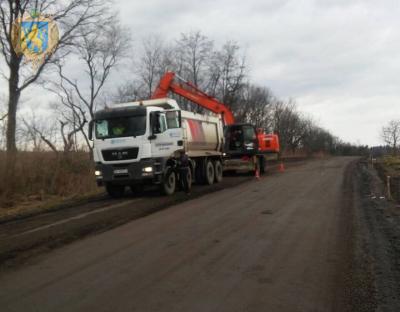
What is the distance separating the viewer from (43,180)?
19.5 m

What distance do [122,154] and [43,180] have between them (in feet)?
14.8

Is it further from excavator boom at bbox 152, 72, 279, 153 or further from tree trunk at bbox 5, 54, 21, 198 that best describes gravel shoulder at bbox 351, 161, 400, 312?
excavator boom at bbox 152, 72, 279, 153

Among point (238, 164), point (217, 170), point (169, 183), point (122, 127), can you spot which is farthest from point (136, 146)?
point (238, 164)

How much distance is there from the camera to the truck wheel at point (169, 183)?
17578mm

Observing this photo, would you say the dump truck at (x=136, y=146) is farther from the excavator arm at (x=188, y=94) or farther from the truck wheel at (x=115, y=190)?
the excavator arm at (x=188, y=94)

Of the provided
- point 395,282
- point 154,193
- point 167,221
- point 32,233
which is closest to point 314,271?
point 395,282

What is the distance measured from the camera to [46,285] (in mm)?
6590

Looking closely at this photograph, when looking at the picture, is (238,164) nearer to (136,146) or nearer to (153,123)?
(153,123)

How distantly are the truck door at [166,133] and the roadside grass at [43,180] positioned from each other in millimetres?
4291

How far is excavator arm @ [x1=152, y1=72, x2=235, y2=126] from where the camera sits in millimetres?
24984

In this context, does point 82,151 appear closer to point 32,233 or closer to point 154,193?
point 154,193

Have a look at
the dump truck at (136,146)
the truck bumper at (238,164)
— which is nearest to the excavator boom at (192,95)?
the truck bumper at (238,164)

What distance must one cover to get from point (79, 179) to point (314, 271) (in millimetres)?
15528

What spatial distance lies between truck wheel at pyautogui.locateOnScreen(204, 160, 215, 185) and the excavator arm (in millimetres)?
4635
